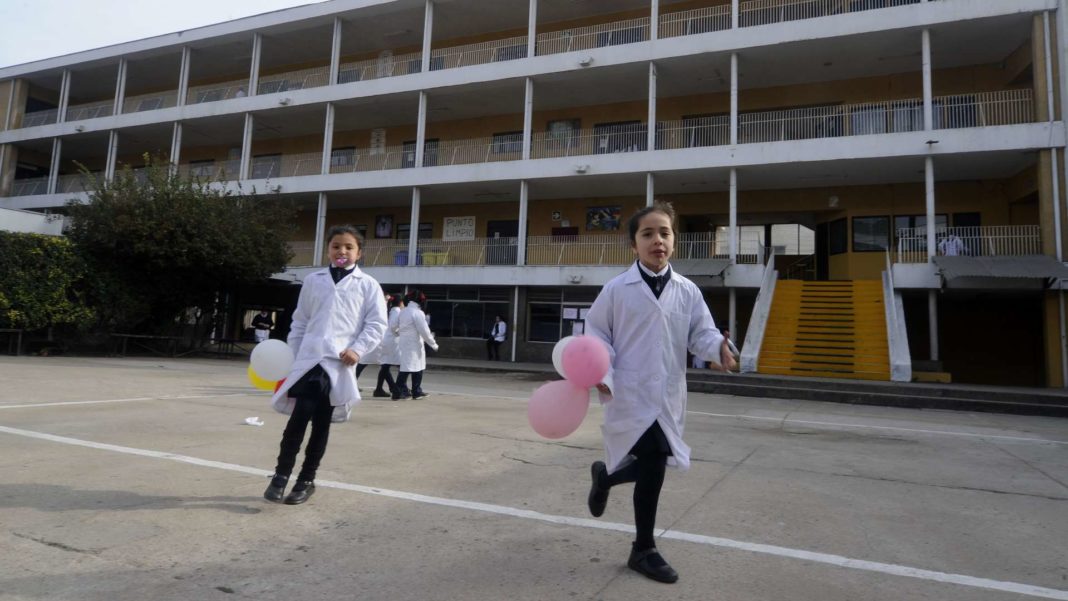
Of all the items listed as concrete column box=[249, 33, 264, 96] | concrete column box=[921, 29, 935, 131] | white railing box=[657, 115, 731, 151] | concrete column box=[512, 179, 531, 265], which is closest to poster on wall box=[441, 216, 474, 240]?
concrete column box=[512, 179, 531, 265]

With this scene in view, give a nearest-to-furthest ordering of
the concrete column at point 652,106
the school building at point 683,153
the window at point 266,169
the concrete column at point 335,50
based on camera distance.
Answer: the school building at point 683,153 → the concrete column at point 652,106 → the concrete column at point 335,50 → the window at point 266,169

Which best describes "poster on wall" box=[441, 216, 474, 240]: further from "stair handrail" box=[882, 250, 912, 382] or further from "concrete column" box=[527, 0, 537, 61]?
"stair handrail" box=[882, 250, 912, 382]

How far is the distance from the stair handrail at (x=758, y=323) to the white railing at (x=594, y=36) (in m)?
9.43

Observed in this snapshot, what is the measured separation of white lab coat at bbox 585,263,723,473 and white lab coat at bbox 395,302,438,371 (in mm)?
6639

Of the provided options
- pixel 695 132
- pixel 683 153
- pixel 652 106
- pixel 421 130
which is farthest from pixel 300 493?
pixel 695 132

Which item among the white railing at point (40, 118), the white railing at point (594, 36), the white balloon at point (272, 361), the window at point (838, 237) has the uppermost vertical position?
the white railing at point (594, 36)

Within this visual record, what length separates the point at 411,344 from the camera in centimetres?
945

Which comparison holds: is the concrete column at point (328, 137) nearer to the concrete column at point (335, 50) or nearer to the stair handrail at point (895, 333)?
the concrete column at point (335, 50)

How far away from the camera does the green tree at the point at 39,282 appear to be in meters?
15.4

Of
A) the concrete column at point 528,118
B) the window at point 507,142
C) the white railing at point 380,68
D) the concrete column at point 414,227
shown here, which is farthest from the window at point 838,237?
the white railing at point 380,68

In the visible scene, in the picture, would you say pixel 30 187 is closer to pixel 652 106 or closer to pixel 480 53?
pixel 480 53

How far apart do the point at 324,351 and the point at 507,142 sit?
2124 cm

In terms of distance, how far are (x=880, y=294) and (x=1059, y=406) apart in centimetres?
682

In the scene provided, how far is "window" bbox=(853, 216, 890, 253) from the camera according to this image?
1944 centimetres
